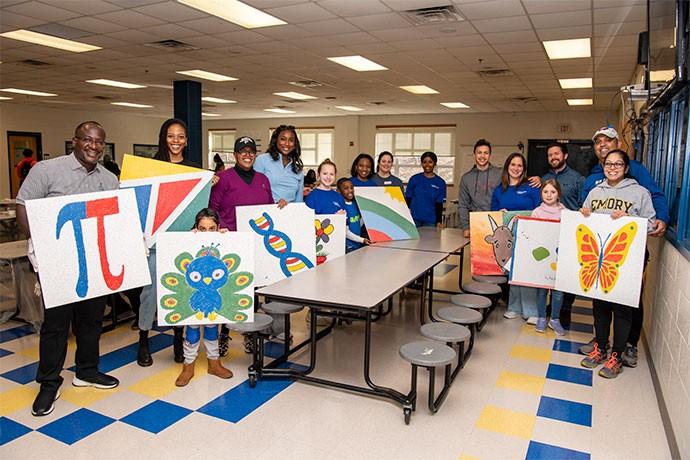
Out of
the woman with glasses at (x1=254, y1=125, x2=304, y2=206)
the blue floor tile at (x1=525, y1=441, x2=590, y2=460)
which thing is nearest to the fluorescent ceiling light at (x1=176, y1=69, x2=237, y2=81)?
Answer: the woman with glasses at (x1=254, y1=125, x2=304, y2=206)

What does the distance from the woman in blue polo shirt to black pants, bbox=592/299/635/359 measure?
2.52 meters

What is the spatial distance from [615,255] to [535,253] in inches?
32.3

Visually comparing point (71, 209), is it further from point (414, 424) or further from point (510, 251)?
point (510, 251)

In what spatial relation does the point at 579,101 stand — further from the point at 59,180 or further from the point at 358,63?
the point at 59,180

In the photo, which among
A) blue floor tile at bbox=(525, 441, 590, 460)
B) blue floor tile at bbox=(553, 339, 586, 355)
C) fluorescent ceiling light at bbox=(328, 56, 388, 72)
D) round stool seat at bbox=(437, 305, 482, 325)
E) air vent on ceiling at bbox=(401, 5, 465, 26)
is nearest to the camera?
blue floor tile at bbox=(525, 441, 590, 460)

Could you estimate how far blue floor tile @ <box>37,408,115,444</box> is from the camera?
248 centimetres

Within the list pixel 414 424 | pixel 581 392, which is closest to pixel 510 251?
pixel 581 392

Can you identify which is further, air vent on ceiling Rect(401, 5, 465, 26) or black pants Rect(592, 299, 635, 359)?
air vent on ceiling Rect(401, 5, 465, 26)

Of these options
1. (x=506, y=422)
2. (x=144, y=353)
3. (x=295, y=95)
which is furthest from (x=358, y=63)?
(x=506, y=422)

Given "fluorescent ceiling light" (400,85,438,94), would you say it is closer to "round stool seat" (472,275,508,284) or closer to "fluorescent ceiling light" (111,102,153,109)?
"round stool seat" (472,275,508,284)

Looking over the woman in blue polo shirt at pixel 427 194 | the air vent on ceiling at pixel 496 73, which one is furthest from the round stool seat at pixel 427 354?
the air vent on ceiling at pixel 496 73

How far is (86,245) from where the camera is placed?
2.71 metres

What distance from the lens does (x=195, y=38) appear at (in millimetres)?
5898

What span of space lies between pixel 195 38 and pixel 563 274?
188 inches
